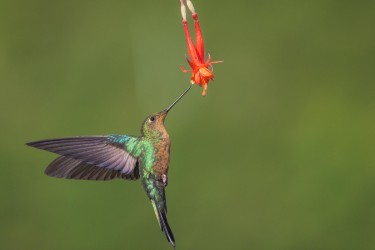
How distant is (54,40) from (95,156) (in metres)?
2.44

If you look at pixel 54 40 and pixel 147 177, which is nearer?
pixel 147 177

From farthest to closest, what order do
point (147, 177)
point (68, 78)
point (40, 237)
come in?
point (68, 78) < point (40, 237) < point (147, 177)

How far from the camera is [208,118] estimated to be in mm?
5227

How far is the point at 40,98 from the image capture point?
5.25 meters

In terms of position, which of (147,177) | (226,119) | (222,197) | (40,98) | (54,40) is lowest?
(147,177)

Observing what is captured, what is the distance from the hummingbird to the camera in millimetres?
3150

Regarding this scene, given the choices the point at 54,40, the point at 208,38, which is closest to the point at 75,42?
the point at 54,40

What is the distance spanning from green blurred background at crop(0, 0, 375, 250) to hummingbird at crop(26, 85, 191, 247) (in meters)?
1.61

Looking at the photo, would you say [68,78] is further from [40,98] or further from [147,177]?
[147,177]

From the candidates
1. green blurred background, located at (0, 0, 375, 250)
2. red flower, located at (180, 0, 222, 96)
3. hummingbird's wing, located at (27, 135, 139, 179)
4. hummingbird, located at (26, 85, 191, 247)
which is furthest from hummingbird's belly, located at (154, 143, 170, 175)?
green blurred background, located at (0, 0, 375, 250)

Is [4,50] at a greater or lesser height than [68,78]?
greater

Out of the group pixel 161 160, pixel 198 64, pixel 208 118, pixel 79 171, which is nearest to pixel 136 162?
pixel 161 160

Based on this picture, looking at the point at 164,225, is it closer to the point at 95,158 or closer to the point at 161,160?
the point at 161,160

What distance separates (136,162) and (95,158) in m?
0.29
